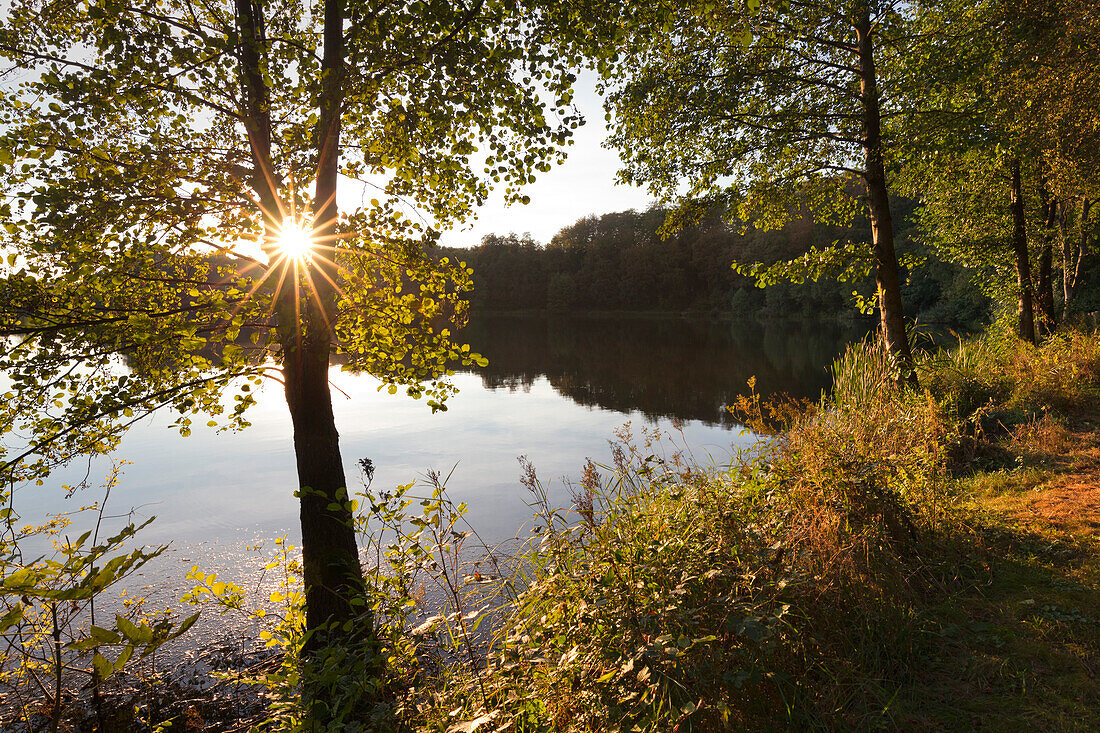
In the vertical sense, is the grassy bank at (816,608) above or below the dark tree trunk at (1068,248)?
below

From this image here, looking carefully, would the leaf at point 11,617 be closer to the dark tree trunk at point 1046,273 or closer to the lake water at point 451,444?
the lake water at point 451,444

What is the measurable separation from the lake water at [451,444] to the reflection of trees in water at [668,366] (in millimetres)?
107

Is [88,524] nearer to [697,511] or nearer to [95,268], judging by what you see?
[95,268]

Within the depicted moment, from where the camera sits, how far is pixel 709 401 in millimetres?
15961

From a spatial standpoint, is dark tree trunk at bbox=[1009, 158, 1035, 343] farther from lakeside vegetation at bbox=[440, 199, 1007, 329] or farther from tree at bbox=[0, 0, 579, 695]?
lakeside vegetation at bbox=[440, 199, 1007, 329]

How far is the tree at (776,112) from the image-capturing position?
7039 millimetres

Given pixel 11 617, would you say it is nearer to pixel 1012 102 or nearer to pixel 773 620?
pixel 773 620

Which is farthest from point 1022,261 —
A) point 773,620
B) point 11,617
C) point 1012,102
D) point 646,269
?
point 646,269

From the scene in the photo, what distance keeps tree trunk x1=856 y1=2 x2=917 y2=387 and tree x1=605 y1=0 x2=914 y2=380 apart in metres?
0.01

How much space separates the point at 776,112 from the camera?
7.28 metres

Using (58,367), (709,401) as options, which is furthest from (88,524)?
(709,401)

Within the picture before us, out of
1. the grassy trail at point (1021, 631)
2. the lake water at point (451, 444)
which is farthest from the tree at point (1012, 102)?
the lake water at point (451, 444)

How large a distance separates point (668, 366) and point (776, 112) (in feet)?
53.6

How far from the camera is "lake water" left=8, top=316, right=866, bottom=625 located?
786 centimetres
